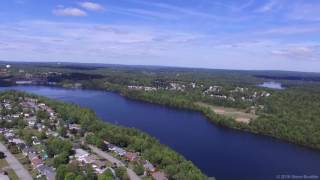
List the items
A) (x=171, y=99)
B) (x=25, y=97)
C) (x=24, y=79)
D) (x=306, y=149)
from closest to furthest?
(x=306, y=149) < (x=25, y=97) < (x=171, y=99) < (x=24, y=79)

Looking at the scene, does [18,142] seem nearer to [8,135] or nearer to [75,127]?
[8,135]

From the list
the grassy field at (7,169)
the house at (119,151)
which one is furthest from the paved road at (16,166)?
the house at (119,151)

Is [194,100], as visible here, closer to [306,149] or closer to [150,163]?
[306,149]

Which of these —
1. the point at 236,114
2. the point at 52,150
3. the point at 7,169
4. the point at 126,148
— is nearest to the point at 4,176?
the point at 7,169

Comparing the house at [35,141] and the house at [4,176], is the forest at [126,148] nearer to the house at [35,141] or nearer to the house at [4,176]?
the house at [35,141]

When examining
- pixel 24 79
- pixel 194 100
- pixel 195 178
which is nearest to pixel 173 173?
pixel 195 178
